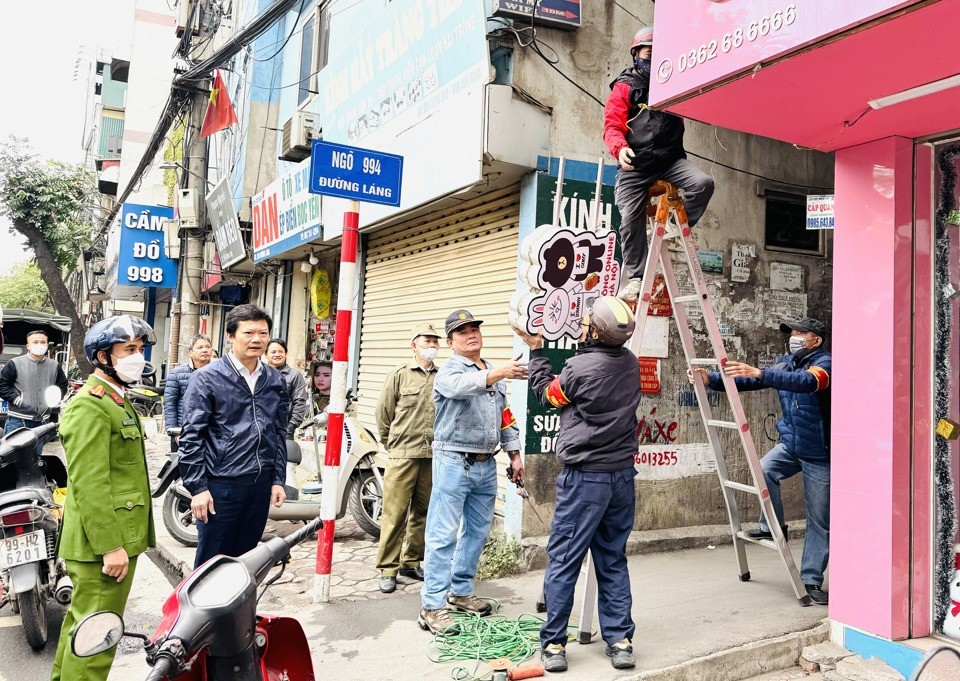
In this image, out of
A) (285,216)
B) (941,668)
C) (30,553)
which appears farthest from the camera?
(285,216)

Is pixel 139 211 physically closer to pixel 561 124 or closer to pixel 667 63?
pixel 561 124

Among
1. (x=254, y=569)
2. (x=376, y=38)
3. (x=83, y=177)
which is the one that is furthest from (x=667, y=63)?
(x=83, y=177)

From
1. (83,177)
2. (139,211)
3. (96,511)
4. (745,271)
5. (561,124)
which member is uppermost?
(83,177)

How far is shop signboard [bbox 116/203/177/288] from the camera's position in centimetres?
1705

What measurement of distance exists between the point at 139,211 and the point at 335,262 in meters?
8.54

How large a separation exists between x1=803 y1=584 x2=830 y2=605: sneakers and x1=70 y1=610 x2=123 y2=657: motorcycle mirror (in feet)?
14.7

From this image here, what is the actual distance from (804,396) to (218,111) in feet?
39.6

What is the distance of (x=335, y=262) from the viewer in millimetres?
11516

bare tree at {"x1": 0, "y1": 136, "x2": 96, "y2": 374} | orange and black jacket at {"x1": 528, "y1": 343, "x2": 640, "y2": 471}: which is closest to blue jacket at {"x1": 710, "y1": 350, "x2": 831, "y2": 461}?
orange and black jacket at {"x1": 528, "y1": 343, "x2": 640, "y2": 471}

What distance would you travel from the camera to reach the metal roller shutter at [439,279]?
6355 mm

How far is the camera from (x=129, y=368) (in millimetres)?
3229

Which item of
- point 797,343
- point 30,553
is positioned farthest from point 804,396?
point 30,553

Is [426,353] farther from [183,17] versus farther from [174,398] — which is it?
[183,17]

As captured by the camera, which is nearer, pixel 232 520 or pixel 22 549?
pixel 232 520
